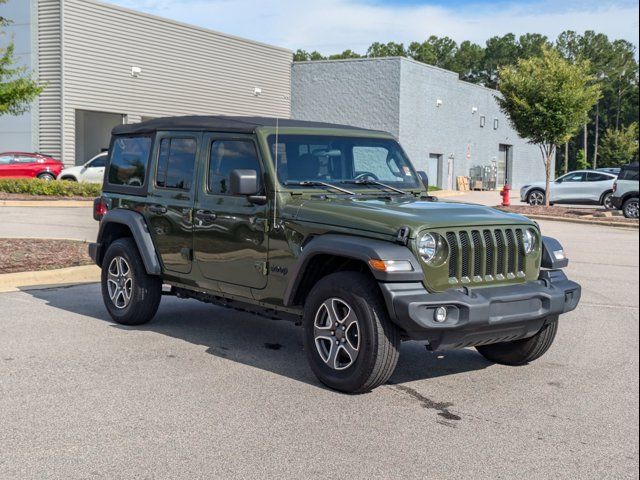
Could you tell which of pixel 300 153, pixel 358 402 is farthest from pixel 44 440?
pixel 300 153

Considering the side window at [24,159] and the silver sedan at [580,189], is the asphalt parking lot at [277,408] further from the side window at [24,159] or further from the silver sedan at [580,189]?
the silver sedan at [580,189]

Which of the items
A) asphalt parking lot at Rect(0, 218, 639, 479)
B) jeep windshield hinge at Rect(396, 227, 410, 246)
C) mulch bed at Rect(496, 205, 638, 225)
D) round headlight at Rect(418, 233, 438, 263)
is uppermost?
jeep windshield hinge at Rect(396, 227, 410, 246)

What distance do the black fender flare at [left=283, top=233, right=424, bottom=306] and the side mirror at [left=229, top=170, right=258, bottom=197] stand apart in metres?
0.70

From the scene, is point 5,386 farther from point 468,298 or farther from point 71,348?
point 468,298

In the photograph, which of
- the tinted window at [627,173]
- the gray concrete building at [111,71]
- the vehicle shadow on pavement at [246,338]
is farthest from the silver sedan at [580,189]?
the vehicle shadow on pavement at [246,338]

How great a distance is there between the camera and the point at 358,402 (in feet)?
18.7

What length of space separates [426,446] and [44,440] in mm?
2195

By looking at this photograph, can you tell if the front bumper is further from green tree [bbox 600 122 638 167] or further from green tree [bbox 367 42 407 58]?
green tree [bbox 367 42 407 58]

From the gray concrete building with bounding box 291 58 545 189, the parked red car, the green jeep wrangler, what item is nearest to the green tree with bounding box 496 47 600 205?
the gray concrete building with bounding box 291 58 545 189

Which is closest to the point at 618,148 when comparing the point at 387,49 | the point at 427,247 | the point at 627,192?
the point at 387,49

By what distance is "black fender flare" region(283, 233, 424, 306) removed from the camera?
556 cm

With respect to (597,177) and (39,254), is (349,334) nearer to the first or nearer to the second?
(39,254)

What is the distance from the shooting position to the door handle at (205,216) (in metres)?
7.18

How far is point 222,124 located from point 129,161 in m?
1.60
